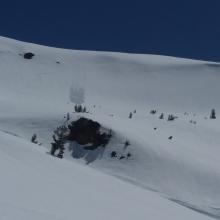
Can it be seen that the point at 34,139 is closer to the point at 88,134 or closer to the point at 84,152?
the point at 84,152

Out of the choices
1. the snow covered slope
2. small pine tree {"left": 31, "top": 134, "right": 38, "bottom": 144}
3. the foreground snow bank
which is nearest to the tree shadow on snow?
the snow covered slope

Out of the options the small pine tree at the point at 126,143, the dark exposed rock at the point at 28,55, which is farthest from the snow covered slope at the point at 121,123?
the dark exposed rock at the point at 28,55

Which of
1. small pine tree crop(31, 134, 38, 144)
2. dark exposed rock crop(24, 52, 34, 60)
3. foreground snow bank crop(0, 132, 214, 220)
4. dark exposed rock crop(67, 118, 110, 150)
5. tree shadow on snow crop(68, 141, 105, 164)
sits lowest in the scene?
foreground snow bank crop(0, 132, 214, 220)

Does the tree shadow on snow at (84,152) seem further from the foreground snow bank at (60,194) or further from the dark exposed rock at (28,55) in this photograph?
the dark exposed rock at (28,55)

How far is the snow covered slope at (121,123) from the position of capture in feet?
33.9

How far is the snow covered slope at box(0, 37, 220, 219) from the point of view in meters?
10.3

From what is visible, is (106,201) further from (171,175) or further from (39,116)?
(39,116)

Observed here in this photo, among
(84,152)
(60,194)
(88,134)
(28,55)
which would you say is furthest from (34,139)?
(28,55)

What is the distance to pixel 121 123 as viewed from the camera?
72.8ft

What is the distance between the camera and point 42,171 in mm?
10203

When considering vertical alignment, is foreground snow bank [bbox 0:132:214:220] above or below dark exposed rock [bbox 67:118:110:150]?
below

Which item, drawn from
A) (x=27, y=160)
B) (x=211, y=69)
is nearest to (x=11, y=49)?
(x=211, y=69)

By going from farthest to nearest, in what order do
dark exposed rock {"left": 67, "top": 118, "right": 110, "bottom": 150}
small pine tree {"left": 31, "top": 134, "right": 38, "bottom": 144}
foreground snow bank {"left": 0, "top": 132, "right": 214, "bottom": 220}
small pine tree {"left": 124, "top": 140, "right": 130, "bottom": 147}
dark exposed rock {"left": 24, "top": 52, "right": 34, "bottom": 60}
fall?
dark exposed rock {"left": 24, "top": 52, "right": 34, "bottom": 60} < dark exposed rock {"left": 67, "top": 118, "right": 110, "bottom": 150} < small pine tree {"left": 124, "top": 140, "right": 130, "bottom": 147} < small pine tree {"left": 31, "top": 134, "right": 38, "bottom": 144} < foreground snow bank {"left": 0, "top": 132, "right": 214, "bottom": 220}

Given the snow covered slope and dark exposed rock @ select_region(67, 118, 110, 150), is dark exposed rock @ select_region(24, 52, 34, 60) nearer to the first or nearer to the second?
the snow covered slope
